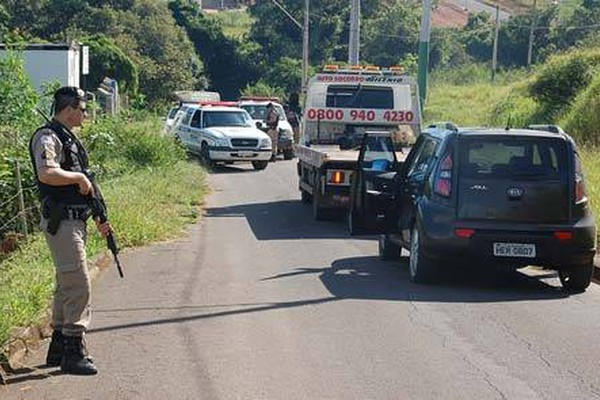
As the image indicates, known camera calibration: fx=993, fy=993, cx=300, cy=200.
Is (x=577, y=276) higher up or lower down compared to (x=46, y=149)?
lower down

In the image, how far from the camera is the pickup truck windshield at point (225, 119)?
28.0m

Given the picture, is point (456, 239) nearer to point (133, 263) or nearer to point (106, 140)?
point (133, 263)

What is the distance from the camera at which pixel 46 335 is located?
7.79 meters

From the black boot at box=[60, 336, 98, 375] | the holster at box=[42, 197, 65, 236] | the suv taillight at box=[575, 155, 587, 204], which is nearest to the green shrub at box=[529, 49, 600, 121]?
the suv taillight at box=[575, 155, 587, 204]

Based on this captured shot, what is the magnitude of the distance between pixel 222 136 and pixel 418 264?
1724 cm

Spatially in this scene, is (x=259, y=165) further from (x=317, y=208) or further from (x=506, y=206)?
(x=506, y=206)

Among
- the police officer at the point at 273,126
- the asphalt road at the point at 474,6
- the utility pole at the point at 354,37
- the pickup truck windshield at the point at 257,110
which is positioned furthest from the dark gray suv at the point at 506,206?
the asphalt road at the point at 474,6

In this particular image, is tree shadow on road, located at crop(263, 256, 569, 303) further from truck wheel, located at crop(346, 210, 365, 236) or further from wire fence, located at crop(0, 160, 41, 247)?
wire fence, located at crop(0, 160, 41, 247)

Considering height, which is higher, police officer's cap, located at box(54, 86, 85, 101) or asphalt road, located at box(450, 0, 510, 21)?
asphalt road, located at box(450, 0, 510, 21)

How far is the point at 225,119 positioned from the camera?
93.0 ft

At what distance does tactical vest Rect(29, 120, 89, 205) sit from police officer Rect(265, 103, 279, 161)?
2320 centimetres

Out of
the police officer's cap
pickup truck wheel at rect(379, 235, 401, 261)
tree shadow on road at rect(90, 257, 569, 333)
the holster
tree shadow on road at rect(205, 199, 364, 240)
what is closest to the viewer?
the holster

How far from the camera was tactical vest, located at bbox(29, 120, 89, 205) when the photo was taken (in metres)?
6.53

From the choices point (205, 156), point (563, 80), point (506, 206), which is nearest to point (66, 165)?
point (506, 206)
